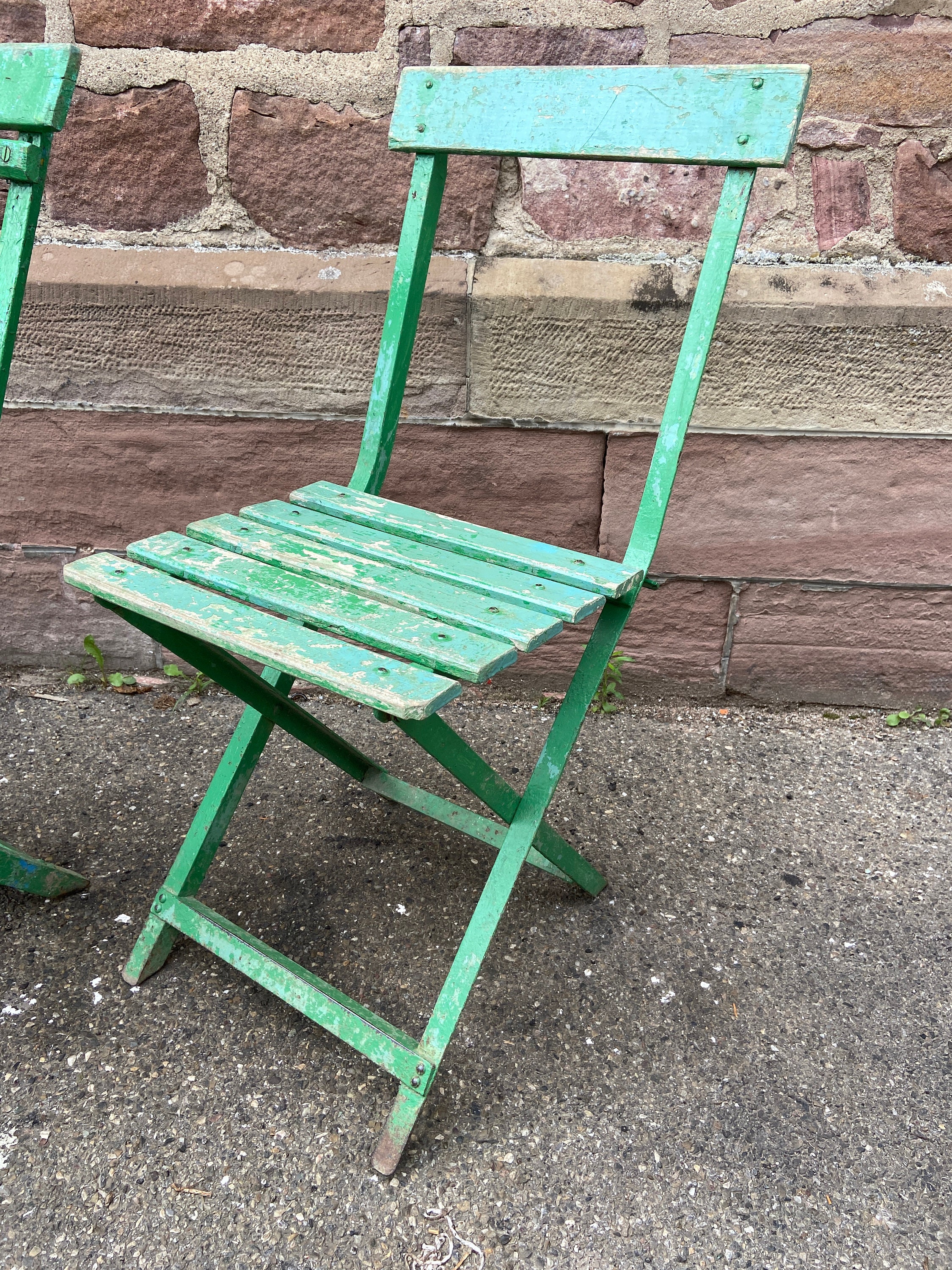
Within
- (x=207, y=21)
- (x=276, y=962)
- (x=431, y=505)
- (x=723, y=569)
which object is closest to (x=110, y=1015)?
(x=276, y=962)

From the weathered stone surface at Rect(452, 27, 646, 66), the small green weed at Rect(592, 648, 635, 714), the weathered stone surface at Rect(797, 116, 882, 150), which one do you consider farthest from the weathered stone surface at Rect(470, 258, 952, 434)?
the small green weed at Rect(592, 648, 635, 714)

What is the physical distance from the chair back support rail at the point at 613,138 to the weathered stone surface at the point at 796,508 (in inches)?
26.6

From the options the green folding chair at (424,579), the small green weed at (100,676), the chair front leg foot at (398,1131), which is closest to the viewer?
the green folding chair at (424,579)

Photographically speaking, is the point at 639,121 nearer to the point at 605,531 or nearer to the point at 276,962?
the point at 605,531

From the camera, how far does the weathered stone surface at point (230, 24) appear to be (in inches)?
75.5

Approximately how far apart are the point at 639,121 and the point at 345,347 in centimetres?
84

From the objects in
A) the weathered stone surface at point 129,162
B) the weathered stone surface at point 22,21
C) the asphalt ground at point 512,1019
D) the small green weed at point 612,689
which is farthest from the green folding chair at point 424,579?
the weathered stone surface at point 22,21

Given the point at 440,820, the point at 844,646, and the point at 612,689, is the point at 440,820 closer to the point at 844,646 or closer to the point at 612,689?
the point at 612,689

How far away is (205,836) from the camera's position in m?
1.58

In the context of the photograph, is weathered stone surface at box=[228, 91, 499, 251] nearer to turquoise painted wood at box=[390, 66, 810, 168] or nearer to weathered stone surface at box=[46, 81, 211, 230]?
weathered stone surface at box=[46, 81, 211, 230]

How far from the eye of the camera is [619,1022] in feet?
5.10

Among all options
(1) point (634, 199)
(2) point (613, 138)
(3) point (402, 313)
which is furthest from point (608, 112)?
(1) point (634, 199)

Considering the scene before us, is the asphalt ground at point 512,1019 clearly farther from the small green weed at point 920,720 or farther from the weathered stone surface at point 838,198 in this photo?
the weathered stone surface at point 838,198

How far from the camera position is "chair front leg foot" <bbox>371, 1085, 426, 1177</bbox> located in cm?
131
